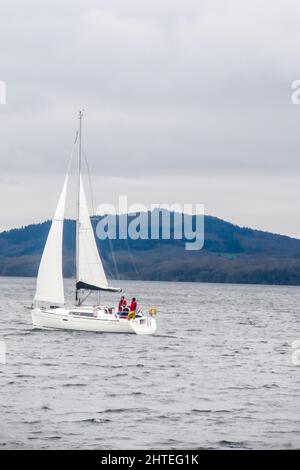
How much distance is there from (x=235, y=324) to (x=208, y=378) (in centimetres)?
4756

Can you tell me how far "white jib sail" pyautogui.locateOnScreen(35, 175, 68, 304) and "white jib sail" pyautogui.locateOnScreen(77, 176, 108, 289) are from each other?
5.45ft

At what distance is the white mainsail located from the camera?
68.6m

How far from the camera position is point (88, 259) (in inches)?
2729

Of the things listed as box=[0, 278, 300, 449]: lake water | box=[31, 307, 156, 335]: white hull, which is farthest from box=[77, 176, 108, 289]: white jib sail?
box=[0, 278, 300, 449]: lake water

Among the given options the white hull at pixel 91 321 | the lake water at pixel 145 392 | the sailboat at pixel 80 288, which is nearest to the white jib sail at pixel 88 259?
the sailboat at pixel 80 288

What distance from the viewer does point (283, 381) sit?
44.1 metres

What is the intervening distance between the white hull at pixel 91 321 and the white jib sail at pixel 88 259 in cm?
293

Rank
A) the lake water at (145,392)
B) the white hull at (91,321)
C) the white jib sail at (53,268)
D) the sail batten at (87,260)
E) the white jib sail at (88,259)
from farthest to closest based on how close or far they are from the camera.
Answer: the white jib sail at (88,259) → the sail batten at (87,260) → the white jib sail at (53,268) → the white hull at (91,321) → the lake water at (145,392)

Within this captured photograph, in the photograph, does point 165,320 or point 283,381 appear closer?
point 283,381

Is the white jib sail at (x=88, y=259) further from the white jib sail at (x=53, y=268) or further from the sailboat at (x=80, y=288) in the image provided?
the white jib sail at (x=53, y=268)

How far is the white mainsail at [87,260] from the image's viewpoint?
68.6 meters
